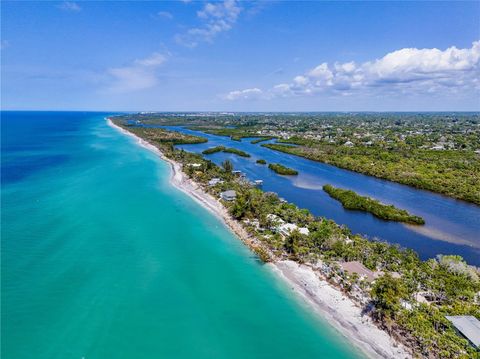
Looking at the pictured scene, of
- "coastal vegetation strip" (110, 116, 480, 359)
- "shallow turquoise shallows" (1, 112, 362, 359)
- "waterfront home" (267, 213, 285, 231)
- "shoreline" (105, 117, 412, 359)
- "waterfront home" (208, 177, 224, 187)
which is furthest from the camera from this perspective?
"waterfront home" (208, 177, 224, 187)

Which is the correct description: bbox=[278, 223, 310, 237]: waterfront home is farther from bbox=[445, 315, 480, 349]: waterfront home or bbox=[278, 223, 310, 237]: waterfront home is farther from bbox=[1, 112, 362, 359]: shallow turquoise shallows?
bbox=[445, 315, 480, 349]: waterfront home

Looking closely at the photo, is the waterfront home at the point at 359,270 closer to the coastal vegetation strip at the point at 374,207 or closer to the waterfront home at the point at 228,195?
the coastal vegetation strip at the point at 374,207

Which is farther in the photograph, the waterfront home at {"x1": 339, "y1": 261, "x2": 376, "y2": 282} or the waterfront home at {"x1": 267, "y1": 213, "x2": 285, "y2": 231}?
the waterfront home at {"x1": 267, "y1": 213, "x2": 285, "y2": 231}

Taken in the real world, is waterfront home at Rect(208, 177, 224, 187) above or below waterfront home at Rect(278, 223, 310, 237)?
above

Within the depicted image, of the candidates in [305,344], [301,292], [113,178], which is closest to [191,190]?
[113,178]

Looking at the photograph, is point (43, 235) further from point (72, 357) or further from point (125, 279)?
point (72, 357)

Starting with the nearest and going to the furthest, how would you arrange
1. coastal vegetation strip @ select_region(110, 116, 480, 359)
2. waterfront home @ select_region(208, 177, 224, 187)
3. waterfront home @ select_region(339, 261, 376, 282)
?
1. coastal vegetation strip @ select_region(110, 116, 480, 359)
2. waterfront home @ select_region(339, 261, 376, 282)
3. waterfront home @ select_region(208, 177, 224, 187)

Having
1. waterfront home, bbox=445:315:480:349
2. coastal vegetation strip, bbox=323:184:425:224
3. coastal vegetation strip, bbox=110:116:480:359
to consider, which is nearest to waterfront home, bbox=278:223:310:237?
coastal vegetation strip, bbox=110:116:480:359

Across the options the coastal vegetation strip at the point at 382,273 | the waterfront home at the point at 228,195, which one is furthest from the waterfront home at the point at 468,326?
the waterfront home at the point at 228,195
